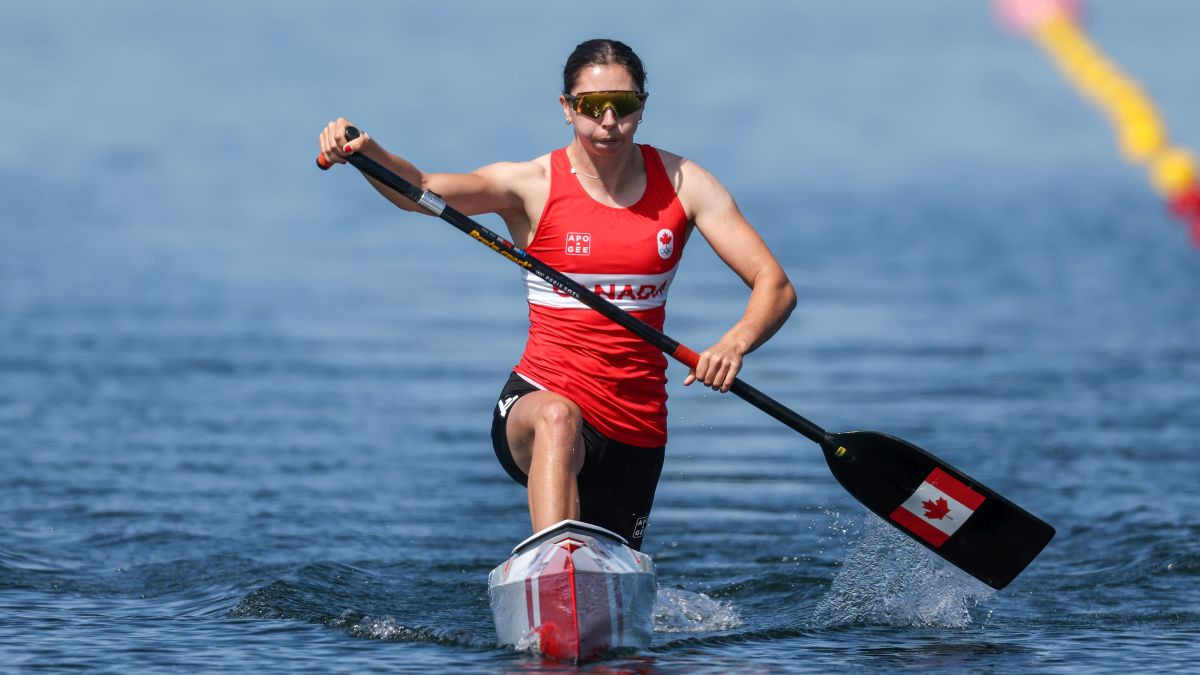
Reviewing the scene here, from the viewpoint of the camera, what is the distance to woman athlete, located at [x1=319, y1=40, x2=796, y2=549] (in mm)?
6121

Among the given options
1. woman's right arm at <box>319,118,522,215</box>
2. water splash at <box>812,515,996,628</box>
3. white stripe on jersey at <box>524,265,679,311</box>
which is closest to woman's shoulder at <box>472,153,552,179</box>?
woman's right arm at <box>319,118,522,215</box>

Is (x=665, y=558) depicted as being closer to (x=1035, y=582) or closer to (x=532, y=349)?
(x=1035, y=582)

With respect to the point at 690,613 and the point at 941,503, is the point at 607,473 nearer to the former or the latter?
the point at 690,613

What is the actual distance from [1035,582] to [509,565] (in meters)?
2.88

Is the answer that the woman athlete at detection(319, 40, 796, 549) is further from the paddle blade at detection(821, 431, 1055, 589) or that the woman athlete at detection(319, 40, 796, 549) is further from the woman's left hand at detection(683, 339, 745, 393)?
the paddle blade at detection(821, 431, 1055, 589)

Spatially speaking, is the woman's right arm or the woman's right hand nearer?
the woman's right hand

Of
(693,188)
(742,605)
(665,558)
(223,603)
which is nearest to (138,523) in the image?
(223,603)

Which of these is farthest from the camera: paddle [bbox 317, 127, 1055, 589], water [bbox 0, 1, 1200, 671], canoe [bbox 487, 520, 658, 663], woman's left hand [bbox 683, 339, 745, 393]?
water [bbox 0, 1, 1200, 671]

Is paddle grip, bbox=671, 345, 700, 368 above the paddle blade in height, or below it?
above

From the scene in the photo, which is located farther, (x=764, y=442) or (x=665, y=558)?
(x=764, y=442)

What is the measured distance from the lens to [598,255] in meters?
6.23

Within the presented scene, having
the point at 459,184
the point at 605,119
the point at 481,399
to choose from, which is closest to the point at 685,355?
the point at 605,119

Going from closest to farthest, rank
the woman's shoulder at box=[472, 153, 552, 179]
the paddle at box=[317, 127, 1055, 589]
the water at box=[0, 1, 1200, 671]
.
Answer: the woman's shoulder at box=[472, 153, 552, 179] → the paddle at box=[317, 127, 1055, 589] → the water at box=[0, 1, 1200, 671]

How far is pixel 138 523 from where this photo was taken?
8.84 metres
